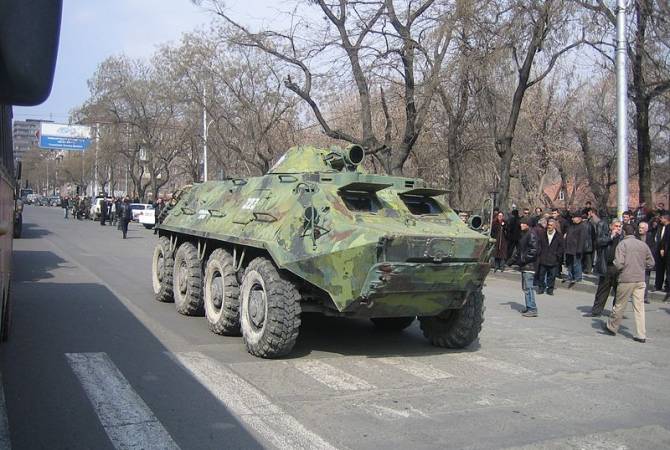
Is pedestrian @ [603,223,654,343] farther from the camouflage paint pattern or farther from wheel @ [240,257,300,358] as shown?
wheel @ [240,257,300,358]

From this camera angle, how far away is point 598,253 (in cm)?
1638

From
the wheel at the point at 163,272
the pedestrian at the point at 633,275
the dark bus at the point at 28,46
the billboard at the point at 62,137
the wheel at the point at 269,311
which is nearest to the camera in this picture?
the dark bus at the point at 28,46

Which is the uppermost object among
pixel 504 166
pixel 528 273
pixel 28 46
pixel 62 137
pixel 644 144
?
pixel 62 137

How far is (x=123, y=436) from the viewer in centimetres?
511

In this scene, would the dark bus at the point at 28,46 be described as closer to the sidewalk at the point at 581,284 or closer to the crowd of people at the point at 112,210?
the sidewalk at the point at 581,284

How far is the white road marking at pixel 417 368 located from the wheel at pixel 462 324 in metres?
0.81

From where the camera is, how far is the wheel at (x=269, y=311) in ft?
24.7

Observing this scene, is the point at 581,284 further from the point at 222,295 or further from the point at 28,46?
the point at 28,46

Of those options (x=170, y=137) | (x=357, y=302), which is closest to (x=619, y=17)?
(x=357, y=302)

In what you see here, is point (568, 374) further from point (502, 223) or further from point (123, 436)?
point (502, 223)

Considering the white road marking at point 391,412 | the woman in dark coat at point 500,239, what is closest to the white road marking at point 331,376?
the white road marking at point 391,412

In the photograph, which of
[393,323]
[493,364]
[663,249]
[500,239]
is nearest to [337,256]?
[493,364]

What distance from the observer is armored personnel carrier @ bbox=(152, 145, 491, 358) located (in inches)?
287

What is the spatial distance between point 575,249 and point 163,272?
992cm
